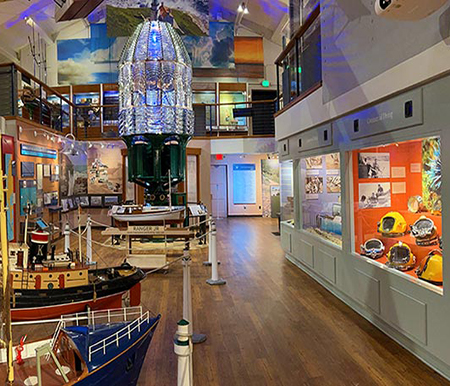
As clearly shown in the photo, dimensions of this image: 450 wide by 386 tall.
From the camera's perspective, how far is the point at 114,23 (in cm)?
1470

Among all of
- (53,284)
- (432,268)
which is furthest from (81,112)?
(432,268)

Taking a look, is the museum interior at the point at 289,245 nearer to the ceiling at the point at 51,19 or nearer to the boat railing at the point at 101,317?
the boat railing at the point at 101,317

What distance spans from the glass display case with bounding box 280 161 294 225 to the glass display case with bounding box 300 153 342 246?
59 centimetres

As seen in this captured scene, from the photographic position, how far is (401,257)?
12.3 ft

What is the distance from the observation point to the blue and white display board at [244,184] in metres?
16.6

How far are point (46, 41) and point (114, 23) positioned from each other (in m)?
4.20

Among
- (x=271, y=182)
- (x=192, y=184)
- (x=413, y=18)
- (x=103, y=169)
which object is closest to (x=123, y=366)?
(x=413, y=18)

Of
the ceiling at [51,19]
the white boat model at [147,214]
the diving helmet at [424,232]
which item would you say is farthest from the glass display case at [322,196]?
the ceiling at [51,19]

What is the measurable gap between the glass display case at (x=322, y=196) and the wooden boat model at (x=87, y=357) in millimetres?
3275

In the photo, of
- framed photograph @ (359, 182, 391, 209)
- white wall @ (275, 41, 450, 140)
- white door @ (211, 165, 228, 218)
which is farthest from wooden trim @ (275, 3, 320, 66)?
white door @ (211, 165, 228, 218)

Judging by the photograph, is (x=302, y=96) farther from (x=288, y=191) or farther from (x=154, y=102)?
(x=154, y=102)

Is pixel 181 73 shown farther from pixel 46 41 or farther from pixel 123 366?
pixel 46 41

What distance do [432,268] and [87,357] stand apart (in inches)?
103

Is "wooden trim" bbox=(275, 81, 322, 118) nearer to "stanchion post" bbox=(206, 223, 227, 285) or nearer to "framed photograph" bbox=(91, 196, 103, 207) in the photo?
"stanchion post" bbox=(206, 223, 227, 285)
